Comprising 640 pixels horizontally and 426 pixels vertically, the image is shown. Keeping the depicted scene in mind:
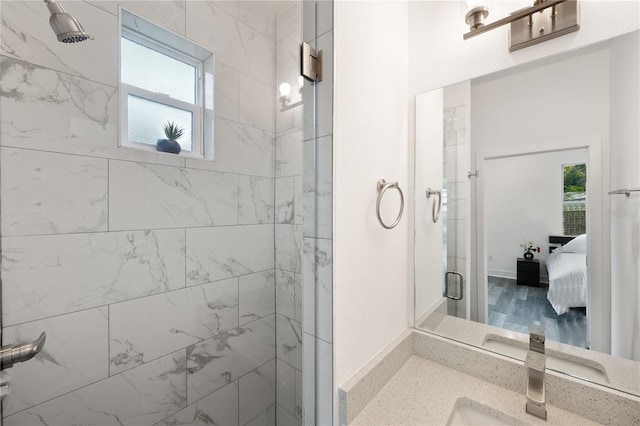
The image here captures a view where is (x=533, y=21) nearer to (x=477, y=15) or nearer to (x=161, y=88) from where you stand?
(x=477, y=15)

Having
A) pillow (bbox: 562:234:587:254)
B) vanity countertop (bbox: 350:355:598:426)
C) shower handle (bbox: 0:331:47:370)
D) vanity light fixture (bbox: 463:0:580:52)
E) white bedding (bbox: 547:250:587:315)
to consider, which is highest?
vanity light fixture (bbox: 463:0:580:52)

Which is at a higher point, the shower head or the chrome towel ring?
the shower head

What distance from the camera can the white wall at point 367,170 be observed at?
835mm

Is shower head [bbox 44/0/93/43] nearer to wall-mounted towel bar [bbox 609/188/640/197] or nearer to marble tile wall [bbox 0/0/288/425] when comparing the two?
marble tile wall [bbox 0/0/288/425]

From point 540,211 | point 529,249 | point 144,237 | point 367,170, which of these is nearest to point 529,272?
point 529,249

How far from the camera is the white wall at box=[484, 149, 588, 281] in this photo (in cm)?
94

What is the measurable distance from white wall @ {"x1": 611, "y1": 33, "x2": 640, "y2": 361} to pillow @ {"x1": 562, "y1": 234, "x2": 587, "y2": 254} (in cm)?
6

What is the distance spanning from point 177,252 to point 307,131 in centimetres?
65

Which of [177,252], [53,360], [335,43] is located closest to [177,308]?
[177,252]

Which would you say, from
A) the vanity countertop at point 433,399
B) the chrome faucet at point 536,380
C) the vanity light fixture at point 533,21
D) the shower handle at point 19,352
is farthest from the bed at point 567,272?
the shower handle at point 19,352

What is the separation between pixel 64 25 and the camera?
30.6 inches

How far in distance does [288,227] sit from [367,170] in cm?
39

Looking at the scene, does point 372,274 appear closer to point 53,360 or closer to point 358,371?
point 358,371

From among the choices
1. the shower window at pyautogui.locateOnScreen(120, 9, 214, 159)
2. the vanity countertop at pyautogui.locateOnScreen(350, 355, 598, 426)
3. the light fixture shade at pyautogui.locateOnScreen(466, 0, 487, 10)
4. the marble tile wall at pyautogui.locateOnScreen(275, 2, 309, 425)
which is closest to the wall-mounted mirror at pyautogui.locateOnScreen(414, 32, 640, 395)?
the vanity countertop at pyautogui.locateOnScreen(350, 355, 598, 426)
